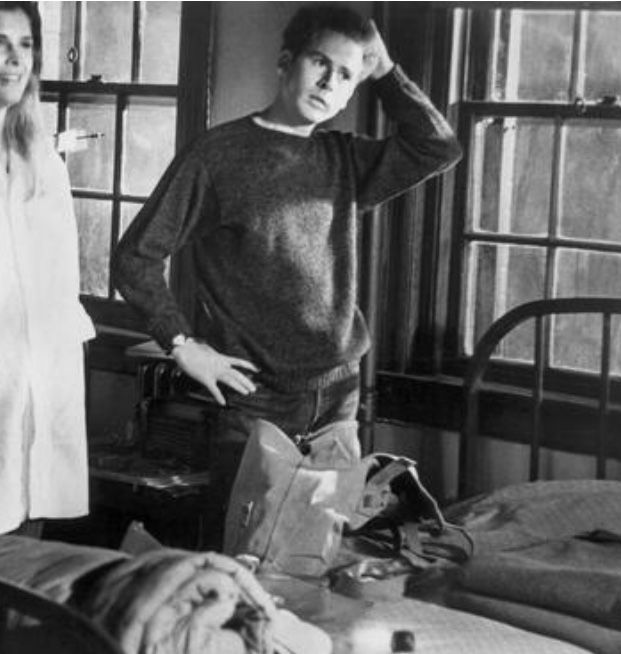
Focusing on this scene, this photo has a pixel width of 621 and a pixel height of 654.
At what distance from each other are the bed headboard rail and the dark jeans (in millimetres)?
364

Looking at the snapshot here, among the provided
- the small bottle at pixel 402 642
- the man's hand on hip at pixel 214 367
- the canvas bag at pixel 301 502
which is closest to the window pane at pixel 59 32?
the man's hand on hip at pixel 214 367

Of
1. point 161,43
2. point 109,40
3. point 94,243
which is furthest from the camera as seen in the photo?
point 94,243

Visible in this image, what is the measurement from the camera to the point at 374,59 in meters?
2.84

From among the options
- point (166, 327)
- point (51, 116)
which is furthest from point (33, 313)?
point (51, 116)

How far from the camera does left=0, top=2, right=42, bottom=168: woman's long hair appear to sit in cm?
298

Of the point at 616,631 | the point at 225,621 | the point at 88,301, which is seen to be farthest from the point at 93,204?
the point at 225,621

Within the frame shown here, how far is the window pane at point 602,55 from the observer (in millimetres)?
3184

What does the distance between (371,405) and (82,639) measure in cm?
198

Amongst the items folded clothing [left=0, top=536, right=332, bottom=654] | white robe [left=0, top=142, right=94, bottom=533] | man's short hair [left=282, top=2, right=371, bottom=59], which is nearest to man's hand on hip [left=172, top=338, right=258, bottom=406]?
white robe [left=0, top=142, right=94, bottom=533]

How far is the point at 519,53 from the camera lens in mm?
3316

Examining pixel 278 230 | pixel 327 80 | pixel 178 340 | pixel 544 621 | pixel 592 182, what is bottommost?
pixel 544 621

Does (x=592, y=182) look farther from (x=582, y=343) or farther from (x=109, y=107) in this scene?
(x=109, y=107)

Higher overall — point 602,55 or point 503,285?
point 602,55

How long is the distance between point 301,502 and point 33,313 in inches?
27.4
